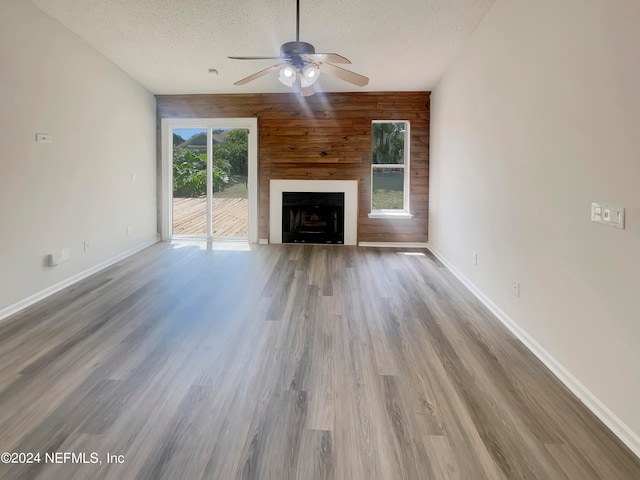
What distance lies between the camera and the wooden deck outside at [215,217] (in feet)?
22.5

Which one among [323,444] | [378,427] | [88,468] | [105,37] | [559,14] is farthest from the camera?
[105,37]

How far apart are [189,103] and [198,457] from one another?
6137mm

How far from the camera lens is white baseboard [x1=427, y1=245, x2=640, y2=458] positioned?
178 centimetres

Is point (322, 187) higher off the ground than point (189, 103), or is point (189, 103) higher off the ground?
point (189, 103)

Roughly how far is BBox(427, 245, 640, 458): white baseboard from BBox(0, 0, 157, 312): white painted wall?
416cm

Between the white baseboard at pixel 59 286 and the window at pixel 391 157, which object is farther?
the window at pixel 391 157

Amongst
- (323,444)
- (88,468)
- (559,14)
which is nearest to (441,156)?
(559,14)

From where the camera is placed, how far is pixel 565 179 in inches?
92.1

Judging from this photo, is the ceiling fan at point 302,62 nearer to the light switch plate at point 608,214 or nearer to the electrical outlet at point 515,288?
the light switch plate at point 608,214

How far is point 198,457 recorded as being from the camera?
5.49 feet

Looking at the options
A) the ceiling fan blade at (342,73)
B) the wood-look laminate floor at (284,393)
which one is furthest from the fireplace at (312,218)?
Result: the ceiling fan blade at (342,73)

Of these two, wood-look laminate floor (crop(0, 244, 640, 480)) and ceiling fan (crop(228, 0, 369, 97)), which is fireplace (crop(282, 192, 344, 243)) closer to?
wood-look laminate floor (crop(0, 244, 640, 480))

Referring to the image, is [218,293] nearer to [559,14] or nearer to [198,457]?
[198,457]

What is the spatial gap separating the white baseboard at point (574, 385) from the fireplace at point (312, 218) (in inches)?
133
